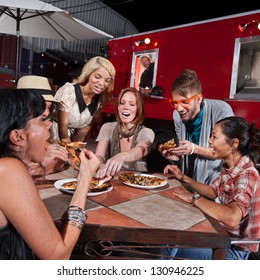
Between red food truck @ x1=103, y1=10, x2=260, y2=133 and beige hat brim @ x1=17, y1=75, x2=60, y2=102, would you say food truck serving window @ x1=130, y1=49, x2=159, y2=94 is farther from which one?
beige hat brim @ x1=17, y1=75, x2=60, y2=102

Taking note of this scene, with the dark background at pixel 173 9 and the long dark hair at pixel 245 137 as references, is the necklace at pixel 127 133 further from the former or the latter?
the dark background at pixel 173 9

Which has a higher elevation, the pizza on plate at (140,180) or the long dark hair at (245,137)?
the long dark hair at (245,137)

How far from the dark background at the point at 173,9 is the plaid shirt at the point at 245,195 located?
11.6 m

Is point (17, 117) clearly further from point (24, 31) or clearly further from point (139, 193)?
point (24, 31)

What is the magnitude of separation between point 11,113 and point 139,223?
0.70 metres

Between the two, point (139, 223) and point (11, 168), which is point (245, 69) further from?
point (11, 168)

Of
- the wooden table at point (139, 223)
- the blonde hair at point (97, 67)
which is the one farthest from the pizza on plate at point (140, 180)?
the blonde hair at point (97, 67)

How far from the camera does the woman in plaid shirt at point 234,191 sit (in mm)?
1476

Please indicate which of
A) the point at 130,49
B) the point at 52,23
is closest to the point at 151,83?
the point at 130,49

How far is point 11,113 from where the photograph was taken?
0.98 meters

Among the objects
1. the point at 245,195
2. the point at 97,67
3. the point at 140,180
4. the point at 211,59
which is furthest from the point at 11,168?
the point at 211,59

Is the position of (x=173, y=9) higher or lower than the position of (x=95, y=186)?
higher

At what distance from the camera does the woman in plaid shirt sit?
4.84 feet
